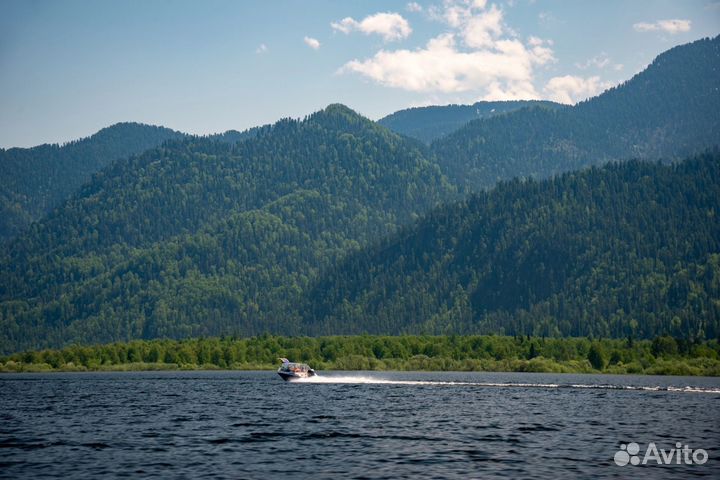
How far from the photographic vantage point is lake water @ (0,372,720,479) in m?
78.0

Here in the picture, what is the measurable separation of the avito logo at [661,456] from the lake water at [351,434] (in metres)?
1.04

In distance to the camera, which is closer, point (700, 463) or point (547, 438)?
point (700, 463)

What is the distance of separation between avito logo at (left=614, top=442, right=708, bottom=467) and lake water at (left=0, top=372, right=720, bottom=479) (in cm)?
104

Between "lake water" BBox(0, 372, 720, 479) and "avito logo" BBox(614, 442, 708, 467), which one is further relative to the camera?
"avito logo" BBox(614, 442, 708, 467)

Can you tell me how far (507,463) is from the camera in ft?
264

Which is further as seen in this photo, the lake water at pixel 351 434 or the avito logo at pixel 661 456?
the avito logo at pixel 661 456

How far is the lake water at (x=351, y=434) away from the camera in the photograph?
256 feet

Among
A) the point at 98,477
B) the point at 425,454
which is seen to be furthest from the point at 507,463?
the point at 98,477

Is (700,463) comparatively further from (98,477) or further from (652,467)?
(98,477)

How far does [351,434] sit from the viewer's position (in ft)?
334

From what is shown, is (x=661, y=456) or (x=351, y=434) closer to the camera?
(x=661, y=456)

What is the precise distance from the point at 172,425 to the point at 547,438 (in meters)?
42.5

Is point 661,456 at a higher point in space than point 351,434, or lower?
lower

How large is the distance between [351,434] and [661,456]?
106 feet
